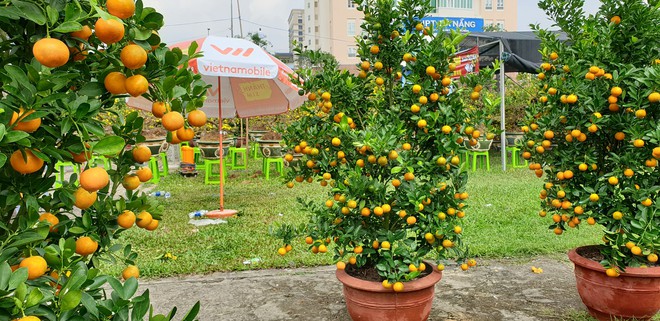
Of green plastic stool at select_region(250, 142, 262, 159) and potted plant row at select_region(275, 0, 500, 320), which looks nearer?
potted plant row at select_region(275, 0, 500, 320)

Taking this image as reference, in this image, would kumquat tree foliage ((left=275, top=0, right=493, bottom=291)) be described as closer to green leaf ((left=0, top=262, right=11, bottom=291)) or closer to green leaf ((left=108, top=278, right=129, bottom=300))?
green leaf ((left=108, top=278, right=129, bottom=300))

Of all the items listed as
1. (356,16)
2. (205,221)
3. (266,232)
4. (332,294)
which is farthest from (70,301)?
(356,16)

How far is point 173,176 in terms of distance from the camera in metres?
10.6

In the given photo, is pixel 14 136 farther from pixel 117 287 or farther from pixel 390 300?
pixel 390 300

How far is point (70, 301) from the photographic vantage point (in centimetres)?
114

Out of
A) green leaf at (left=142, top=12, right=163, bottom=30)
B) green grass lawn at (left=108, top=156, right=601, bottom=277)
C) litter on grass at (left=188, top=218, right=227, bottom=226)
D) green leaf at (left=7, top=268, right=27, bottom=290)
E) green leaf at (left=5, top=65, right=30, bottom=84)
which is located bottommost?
green grass lawn at (left=108, top=156, right=601, bottom=277)

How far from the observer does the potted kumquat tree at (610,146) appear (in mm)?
3105

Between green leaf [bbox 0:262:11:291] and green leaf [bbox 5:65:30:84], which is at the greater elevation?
green leaf [bbox 5:65:30:84]

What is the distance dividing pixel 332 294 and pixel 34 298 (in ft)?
9.84

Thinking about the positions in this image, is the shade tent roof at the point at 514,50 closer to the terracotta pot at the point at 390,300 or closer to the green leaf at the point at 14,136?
the terracotta pot at the point at 390,300

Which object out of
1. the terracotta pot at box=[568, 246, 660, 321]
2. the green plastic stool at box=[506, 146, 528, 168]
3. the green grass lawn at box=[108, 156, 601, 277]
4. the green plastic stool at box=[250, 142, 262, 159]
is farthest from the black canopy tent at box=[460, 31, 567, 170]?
the terracotta pot at box=[568, 246, 660, 321]

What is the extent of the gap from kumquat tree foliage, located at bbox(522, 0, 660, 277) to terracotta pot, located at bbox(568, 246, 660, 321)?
0.30ft

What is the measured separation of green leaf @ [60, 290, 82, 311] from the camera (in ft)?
3.74

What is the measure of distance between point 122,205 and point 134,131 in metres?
0.24
